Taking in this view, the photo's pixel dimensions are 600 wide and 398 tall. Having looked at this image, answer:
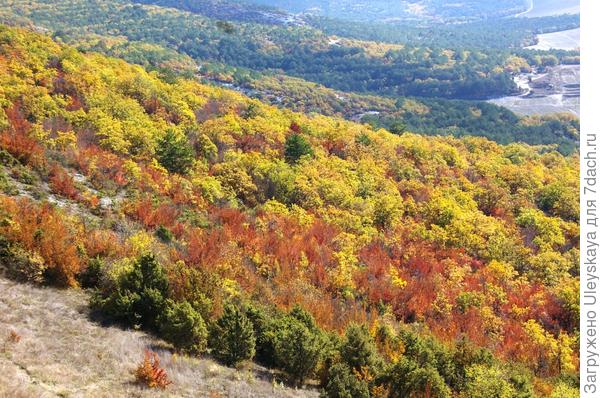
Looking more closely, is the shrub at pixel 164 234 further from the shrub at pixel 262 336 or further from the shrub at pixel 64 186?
the shrub at pixel 262 336

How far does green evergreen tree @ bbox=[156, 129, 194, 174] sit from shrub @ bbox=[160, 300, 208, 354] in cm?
1474

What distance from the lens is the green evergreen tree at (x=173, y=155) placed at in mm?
26016

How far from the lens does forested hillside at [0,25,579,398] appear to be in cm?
1286

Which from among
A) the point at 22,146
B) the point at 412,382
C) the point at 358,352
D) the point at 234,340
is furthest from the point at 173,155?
the point at 412,382

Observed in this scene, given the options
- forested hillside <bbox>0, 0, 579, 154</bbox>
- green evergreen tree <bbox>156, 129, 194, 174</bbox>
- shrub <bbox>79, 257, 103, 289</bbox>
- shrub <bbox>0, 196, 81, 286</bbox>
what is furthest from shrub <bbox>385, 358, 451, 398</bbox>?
forested hillside <bbox>0, 0, 579, 154</bbox>

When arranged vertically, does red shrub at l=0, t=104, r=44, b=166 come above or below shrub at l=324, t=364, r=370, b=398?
above

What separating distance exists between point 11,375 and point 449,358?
1012 cm

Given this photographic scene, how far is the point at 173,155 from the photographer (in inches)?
1027

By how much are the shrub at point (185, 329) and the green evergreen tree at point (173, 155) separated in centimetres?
1474

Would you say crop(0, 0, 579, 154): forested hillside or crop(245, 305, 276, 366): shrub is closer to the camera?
crop(245, 305, 276, 366): shrub

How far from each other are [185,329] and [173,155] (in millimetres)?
15474

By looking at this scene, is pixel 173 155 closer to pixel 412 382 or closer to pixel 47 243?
pixel 47 243

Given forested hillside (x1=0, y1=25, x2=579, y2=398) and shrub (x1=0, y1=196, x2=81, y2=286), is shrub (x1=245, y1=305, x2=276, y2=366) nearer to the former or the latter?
forested hillside (x1=0, y1=25, x2=579, y2=398)
